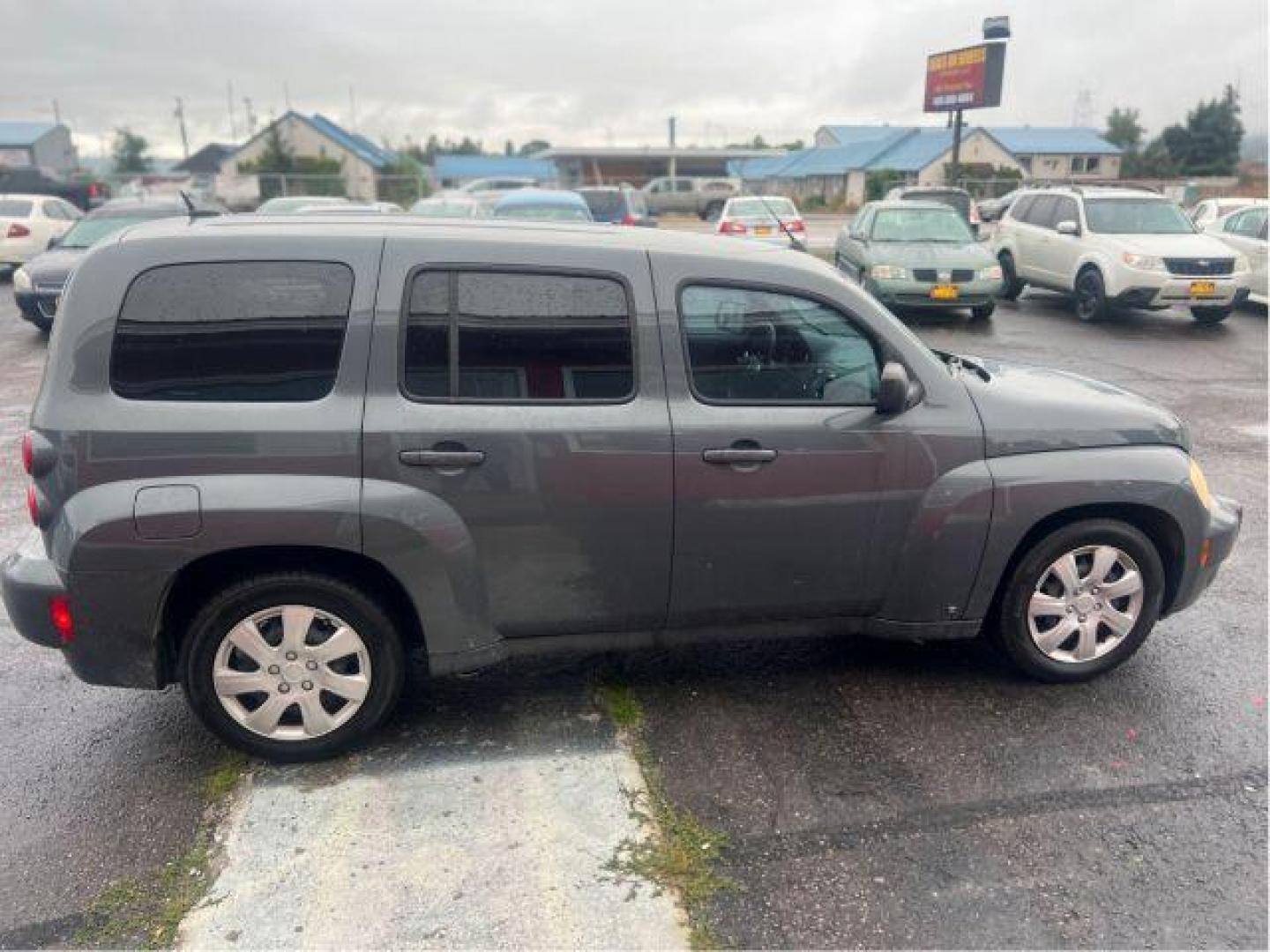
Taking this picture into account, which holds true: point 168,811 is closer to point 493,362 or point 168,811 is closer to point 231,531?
point 231,531

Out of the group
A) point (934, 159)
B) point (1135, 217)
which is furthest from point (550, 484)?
point (934, 159)

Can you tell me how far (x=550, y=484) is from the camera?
3125mm

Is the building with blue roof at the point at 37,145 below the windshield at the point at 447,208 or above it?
above

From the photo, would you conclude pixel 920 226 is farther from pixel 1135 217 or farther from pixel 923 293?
pixel 1135 217

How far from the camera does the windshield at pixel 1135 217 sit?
12984 millimetres

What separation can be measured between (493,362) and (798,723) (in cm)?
176

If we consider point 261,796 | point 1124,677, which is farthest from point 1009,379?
point 261,796

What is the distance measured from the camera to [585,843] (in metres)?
2.83

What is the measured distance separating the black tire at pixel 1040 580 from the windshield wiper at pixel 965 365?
717 millimetres

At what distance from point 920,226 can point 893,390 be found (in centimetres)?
1102

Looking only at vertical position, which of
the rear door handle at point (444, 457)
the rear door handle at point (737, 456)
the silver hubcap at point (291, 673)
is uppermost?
the rear door handle at point (444, 457)

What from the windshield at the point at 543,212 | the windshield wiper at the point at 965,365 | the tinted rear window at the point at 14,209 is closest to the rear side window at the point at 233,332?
the windshield wiper at the point at 965,365

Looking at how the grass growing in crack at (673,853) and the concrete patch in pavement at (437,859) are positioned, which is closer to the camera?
the concrete patch in pavement at (437,859)

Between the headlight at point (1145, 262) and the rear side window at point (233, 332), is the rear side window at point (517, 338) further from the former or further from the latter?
the headlight at point (1145, 262)
